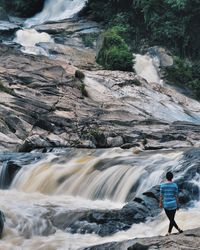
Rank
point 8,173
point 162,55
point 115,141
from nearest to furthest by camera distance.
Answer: point 8,173 < point 115,141 < point 162,55

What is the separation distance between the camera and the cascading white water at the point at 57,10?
46625 millimetres

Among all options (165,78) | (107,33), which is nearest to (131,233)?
(165,78)

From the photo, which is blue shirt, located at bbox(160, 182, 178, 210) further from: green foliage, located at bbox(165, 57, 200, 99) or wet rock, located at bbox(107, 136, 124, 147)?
green foliage, located at bbox(165, 57, 200, 99)

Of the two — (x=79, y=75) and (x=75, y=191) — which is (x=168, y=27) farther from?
(x=75, y=191)

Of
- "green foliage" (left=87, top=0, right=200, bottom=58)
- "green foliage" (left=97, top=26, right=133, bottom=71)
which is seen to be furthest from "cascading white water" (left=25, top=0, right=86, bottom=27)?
"green foliage" (left=97, top=26, right=133, bottom=71)

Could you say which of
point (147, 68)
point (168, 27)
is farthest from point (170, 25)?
point (147, 68)

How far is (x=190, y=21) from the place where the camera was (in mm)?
39656

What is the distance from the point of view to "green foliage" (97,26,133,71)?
112 ft

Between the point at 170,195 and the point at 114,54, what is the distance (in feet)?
80.0

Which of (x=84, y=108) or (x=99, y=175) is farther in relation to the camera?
(x=84, y=108)

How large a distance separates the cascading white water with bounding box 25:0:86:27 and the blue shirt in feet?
122

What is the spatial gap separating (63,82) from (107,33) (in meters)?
10.2

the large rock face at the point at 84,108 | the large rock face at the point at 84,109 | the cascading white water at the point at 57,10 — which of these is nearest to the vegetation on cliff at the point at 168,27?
the cascading white water at the point at 57,10

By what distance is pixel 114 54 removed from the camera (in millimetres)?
34094
